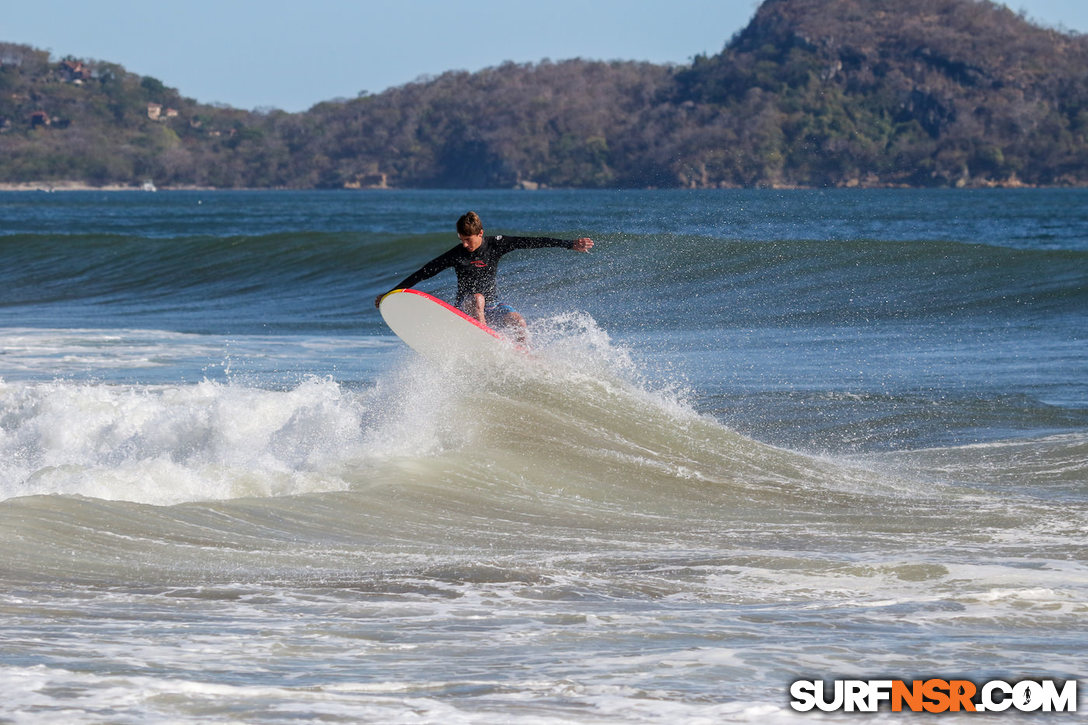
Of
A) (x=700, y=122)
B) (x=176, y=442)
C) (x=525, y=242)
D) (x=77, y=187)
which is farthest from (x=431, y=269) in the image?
(x=77, y=187)

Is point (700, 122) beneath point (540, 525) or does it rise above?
above

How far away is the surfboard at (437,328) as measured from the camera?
9.17 meters

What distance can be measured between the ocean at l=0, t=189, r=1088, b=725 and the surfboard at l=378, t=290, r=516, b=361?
163mm

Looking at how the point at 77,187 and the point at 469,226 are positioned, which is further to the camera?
the point at 77,187

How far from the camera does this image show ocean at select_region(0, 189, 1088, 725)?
14.9 feet

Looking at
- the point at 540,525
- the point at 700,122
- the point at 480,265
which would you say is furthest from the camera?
the point at 700,122

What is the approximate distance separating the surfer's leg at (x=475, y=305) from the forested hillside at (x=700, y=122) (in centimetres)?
8225

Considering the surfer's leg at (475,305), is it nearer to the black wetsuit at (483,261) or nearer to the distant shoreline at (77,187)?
the black wetsuit at (483,261)

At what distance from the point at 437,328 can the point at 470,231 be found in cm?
77

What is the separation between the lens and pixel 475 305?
9250 mm

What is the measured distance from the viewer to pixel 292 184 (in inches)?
6850

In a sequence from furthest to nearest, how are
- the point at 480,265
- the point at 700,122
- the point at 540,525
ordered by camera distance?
the point at 700,122 < the point at 480,265 < the point at 540,525

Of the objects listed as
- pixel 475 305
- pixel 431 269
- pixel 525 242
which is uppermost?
pixel 525 242

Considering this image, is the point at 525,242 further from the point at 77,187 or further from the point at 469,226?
the point at 77,187
